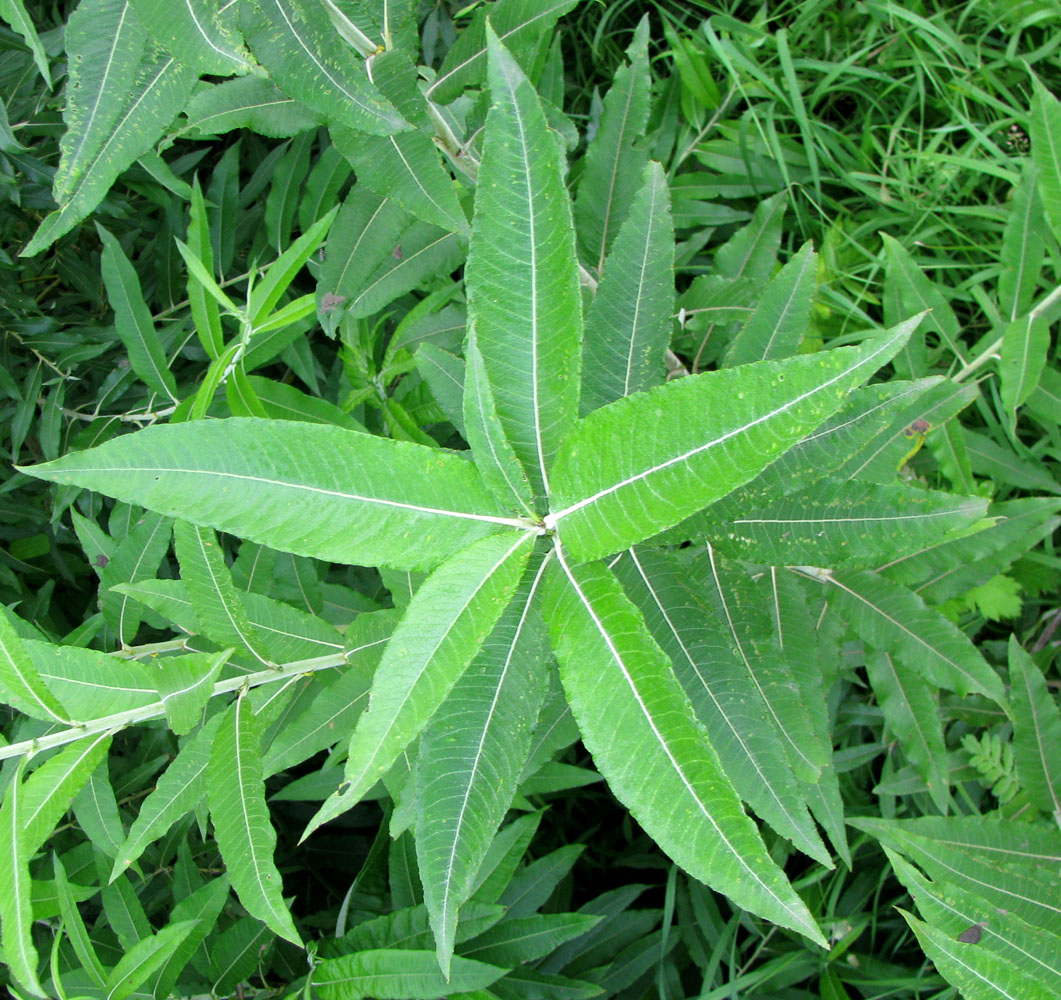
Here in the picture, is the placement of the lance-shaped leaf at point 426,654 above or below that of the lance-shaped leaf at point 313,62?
below

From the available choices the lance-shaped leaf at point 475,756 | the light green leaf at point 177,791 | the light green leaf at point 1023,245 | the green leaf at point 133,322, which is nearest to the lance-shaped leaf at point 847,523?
the lance-shaped leaf at point 475,756

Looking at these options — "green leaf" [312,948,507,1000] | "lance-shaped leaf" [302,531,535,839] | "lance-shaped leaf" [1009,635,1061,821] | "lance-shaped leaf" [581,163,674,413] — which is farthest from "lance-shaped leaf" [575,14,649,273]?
"green leaf" [312,948,507,1000]

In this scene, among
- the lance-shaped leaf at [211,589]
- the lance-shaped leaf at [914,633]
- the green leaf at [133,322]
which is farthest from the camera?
the green leaf at [133,322]

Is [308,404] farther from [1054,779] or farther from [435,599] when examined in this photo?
[1054,779]

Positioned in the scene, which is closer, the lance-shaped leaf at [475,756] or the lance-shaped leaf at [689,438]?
the lance-shaped leaf at [689,438]

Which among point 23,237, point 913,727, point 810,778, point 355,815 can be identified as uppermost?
point 23,237

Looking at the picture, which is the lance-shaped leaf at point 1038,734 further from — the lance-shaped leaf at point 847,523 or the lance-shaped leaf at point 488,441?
the lance-shaped leaf at point 488,441

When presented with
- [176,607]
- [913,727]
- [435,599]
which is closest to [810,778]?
[913,727]
